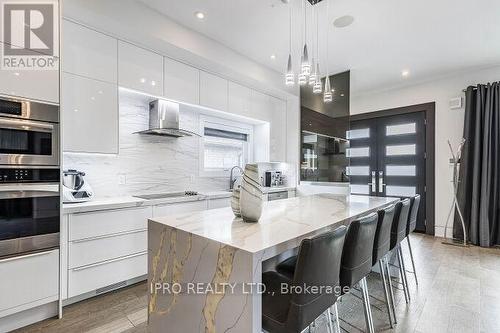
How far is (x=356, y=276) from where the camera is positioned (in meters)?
1.48

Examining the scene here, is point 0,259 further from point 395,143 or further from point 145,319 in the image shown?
point 395,143

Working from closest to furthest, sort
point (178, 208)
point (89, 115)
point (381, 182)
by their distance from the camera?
point (89, 115)
point (178, 208)
point (381, 182)

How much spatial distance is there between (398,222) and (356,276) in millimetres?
980

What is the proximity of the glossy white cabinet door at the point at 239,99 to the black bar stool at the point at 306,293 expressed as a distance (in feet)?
9.69

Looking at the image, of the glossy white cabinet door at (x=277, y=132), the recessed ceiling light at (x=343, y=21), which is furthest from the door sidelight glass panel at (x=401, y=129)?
the recessed ceiling light at (x=343, y=21)

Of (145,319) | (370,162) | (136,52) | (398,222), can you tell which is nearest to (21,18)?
(136,52)

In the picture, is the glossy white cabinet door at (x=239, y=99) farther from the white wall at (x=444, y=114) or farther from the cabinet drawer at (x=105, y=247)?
the white wall at (x=444, y=114)

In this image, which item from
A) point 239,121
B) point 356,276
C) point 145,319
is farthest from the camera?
point 239,121

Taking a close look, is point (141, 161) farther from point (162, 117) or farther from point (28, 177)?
point (28, 177)

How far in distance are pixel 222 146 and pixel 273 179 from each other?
1.30 meters

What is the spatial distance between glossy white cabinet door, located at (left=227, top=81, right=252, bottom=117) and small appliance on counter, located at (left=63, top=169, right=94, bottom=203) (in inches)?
83.7

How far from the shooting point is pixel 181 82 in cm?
317

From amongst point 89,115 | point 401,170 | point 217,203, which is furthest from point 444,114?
point 89,115

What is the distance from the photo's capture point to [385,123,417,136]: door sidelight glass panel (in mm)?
4880
